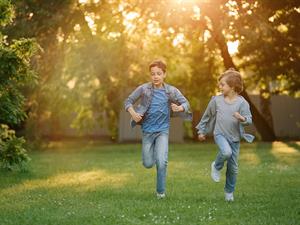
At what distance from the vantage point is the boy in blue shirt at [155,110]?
944 cm

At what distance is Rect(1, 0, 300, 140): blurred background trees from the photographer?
21875 mm

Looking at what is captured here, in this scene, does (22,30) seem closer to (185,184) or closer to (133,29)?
(133,29)

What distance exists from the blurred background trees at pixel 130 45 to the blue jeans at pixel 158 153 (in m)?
A: 11.6

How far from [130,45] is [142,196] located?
17.7 m

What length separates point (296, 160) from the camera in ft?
55.9

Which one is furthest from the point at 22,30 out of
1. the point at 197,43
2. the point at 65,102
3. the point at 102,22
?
the point at 197,43

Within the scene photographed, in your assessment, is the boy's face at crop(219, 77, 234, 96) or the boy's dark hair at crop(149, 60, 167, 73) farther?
the boy's dark hair at crop(149, 60, 167, 73)

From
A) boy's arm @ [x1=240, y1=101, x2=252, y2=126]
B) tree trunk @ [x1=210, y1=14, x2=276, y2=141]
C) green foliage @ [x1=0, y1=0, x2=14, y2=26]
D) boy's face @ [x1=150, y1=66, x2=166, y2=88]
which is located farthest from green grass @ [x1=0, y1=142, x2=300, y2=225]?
tree trunk @ [x1=210, y1=14, x2=276, y2=141]

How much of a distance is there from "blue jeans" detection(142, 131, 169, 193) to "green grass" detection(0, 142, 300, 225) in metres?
0.33

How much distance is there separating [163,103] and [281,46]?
51.8 feet

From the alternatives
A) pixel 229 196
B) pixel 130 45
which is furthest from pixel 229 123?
pixel 130 45

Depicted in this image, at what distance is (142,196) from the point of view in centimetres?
976

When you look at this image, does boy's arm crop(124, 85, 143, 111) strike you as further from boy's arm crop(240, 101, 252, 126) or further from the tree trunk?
the tree trunk

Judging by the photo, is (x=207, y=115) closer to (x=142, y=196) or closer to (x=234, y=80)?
(x=234, y=80)
